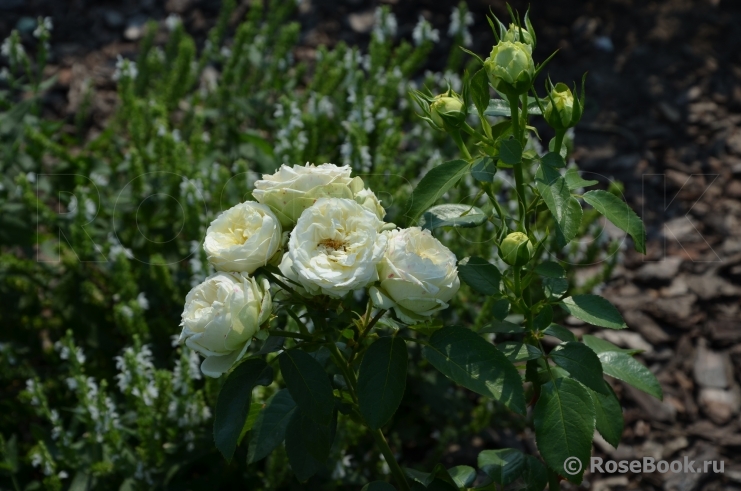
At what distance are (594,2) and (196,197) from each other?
8.07 feet

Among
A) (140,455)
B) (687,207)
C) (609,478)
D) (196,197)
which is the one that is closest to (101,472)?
(140,455)

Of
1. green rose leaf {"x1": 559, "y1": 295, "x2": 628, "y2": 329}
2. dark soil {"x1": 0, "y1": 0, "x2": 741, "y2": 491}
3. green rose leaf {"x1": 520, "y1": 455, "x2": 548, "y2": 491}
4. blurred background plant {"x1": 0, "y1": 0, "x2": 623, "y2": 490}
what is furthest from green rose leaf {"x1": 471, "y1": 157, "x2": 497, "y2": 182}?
dark soil {"x1": 0, "y1": 0, "x2": 741, "y2": 491}

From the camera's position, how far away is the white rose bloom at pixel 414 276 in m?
0.99

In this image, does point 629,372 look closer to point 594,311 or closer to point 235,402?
point 594,311

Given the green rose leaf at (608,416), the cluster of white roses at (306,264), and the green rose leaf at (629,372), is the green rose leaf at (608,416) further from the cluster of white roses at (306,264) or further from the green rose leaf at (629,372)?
the cluster of white roses at (306,264)

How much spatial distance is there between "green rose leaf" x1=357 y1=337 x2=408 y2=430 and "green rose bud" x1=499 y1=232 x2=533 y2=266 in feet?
0.62

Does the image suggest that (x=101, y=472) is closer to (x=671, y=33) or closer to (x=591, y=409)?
(x=591, y=409)

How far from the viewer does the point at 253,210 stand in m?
1.04

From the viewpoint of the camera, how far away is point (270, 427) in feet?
4.10

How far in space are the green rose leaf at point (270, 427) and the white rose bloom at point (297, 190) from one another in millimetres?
344

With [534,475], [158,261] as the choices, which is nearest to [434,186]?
[534,475]

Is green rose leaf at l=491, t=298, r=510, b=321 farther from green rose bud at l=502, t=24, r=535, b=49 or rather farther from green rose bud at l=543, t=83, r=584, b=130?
green rose bud at l=502, t=24, r=535, b=49

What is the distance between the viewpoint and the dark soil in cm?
222

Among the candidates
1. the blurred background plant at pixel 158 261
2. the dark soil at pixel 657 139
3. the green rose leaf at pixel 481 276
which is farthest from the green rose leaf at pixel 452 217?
the dark soil at pixel 657 139
